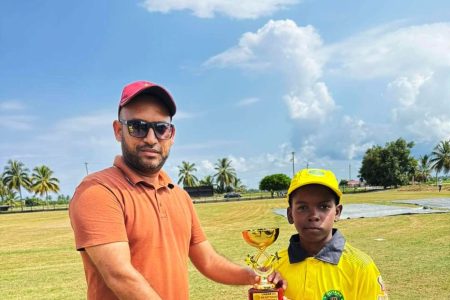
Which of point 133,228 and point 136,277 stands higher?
point 133,228

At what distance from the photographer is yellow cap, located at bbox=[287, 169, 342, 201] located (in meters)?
2.55

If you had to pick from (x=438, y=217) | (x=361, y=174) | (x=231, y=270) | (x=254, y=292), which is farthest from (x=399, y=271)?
(x=361, y=174)

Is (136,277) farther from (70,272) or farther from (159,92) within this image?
(70,272)

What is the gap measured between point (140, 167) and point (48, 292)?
24.3ft

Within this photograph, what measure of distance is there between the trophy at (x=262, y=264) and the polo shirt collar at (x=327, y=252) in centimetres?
11

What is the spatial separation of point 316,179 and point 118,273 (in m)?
1.20

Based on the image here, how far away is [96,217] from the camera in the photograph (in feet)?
6.88

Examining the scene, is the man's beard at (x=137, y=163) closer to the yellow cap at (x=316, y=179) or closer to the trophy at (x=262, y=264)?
the trophy at (x=262, y=264)

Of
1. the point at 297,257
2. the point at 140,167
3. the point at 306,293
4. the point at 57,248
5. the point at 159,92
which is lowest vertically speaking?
the point at 57,248

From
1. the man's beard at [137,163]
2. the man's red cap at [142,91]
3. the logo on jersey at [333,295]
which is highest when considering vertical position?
the man's red cap at [142,91]

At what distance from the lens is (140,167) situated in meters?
2.43

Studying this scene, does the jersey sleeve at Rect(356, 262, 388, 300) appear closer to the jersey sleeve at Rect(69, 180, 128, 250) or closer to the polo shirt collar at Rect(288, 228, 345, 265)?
the polo shirt collar at Rect(288, 228, 345, 265)

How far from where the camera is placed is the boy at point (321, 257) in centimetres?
249

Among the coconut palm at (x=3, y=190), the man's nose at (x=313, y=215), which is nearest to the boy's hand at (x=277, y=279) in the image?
the man's nose at (x=313, y=215)
